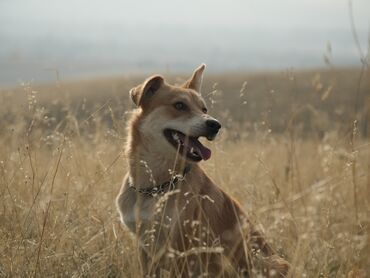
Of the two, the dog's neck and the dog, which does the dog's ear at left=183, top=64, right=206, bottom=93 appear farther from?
the dog's neck

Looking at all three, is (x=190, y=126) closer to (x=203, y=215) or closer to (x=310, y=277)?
(x=203, y=215)

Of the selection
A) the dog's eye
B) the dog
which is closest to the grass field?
the dog

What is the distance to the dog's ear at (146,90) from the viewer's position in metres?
4.97

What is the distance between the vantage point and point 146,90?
5.03m

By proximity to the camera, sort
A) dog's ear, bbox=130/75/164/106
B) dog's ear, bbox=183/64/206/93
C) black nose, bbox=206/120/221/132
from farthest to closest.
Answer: dog's ear, bbox=183/64/206/93 < dog's ear, bbox=130/75/164/106 < black nose, bbox=206/120/221/132

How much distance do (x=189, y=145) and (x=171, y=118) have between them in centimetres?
41

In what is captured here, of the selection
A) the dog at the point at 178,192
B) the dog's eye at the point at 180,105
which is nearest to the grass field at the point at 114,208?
the dog at the point at 178,192

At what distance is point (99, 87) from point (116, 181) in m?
28.6

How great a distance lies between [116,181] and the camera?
234 inches

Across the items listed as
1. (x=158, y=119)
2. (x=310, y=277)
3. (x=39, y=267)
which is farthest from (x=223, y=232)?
(x=39, y=267)

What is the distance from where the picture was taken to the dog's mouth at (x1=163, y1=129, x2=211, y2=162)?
4406 mm

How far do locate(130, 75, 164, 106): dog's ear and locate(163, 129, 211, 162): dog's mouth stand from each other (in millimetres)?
422

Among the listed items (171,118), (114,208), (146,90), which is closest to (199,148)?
(171,118)

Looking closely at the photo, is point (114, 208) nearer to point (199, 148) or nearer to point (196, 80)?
point (199, 148)
